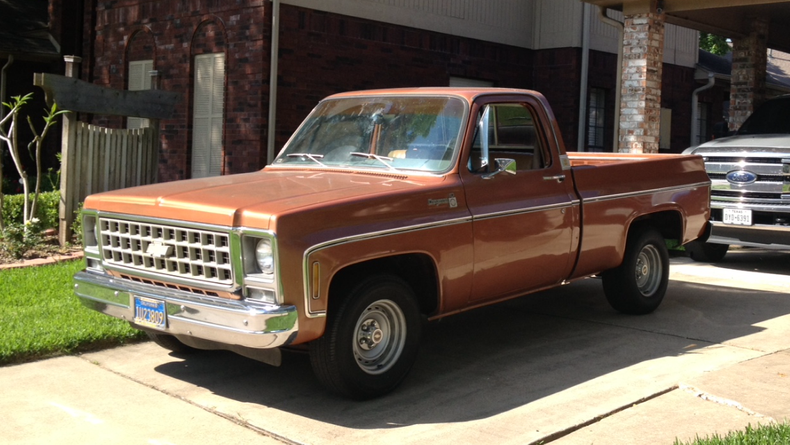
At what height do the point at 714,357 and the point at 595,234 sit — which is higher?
the point at 595,234

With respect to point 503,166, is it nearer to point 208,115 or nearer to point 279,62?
point 279,62

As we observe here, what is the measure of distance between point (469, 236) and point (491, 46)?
434 inches

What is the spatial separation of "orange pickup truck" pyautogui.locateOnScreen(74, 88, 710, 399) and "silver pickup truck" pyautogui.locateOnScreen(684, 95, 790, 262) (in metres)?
3.11

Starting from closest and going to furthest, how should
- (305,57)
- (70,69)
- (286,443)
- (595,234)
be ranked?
(286,443) → (595,234) → (70,69) → (305,57)

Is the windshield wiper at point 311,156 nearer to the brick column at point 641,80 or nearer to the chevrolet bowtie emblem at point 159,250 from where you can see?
the chevrolet bowtie emblem at point 159,250

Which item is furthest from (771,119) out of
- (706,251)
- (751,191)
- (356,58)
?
(356,58)

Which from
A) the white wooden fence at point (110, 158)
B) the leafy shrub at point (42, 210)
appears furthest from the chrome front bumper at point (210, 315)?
the leafy shrub at point (42, 210)

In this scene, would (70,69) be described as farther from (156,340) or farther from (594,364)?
(594,364)

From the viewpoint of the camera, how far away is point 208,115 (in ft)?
45.4

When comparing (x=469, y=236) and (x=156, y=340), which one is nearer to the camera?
(x=469, y=236)

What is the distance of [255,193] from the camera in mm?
5363

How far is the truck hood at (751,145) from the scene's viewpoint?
1015cm

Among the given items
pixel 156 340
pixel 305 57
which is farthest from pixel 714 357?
pixel 305 57

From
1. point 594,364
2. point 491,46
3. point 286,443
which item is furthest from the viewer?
point 491,46
